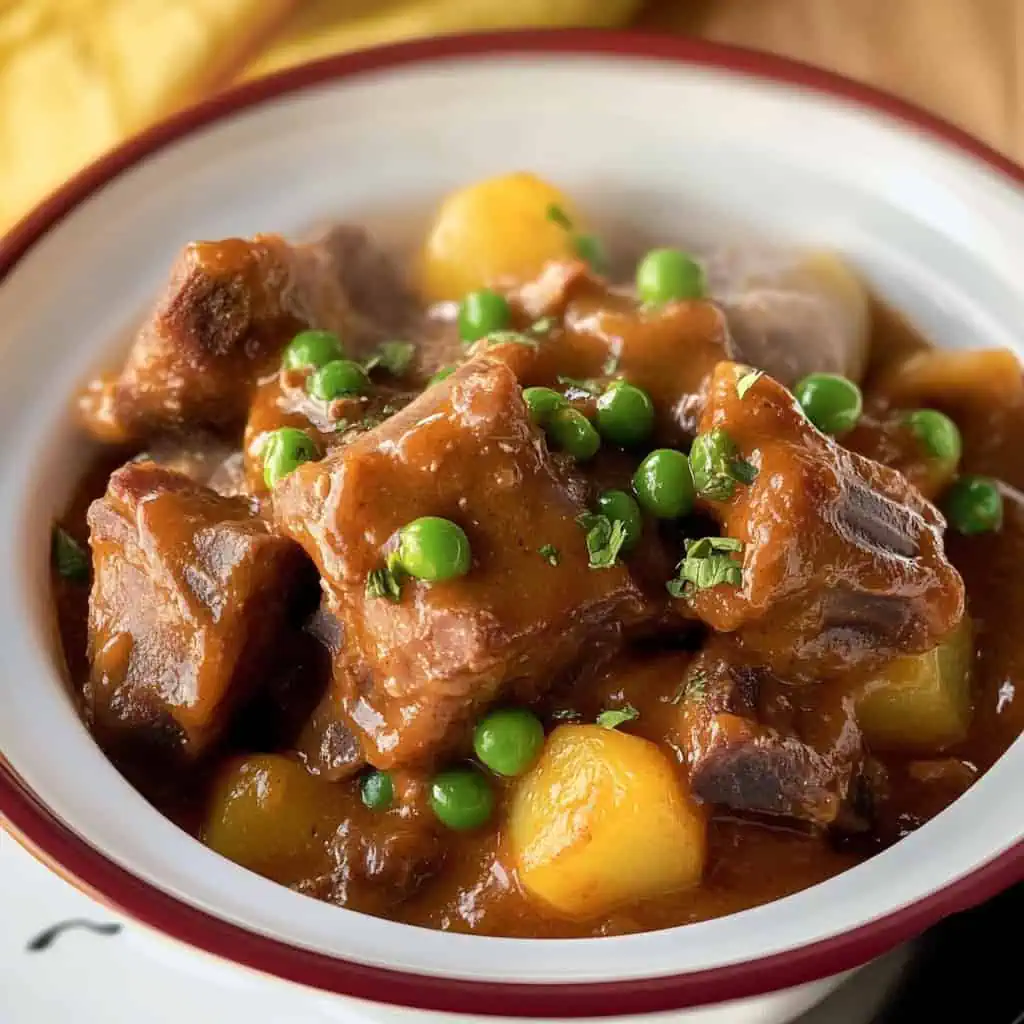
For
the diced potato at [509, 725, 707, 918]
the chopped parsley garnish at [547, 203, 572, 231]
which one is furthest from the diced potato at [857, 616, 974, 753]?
the chopped parsley garnish at [547, 203, 572, 231]

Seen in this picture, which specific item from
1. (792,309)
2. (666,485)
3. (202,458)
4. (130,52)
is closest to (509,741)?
(666,485)

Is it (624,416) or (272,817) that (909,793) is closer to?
(624,416)

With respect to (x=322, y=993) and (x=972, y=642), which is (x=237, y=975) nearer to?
(x=322, y=993)

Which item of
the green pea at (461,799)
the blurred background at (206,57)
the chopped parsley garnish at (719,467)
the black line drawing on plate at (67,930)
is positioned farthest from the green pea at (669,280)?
the black line drawing on plate at (67,930)

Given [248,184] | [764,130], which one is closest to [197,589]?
[248,184]

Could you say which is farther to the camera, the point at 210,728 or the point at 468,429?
the point at 210,728

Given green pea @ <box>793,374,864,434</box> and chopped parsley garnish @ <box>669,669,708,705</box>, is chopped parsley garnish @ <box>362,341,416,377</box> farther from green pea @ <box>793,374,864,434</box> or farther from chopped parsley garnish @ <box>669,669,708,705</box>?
chopped parsley garnish @ <box>669,669,708,705</box>

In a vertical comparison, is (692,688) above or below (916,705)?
above
